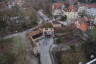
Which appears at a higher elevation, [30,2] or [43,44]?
[30,2]

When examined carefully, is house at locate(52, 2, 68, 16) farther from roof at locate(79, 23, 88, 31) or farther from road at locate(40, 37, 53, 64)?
road at locate(40, 37, 53, 64)

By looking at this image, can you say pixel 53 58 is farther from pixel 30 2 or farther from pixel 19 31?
pixel 30 2

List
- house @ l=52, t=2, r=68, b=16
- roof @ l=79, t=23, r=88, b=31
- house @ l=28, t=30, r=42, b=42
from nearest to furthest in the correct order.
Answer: house @ l=28, t=30, r=42, b=42 → roof @ l=79, t=23, r=88, b=31 → house @ l=52, t=2, r=68, b=16

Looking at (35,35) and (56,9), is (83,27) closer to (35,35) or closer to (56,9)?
(35,35)

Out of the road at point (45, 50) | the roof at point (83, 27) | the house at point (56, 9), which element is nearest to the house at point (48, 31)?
the road at point (45, 50)

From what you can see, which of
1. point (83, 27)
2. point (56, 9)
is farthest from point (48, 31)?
Result: point (56, 9)

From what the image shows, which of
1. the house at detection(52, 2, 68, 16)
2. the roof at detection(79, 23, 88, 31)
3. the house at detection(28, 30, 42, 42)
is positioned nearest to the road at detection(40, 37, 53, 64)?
the house at detection(28, 30, 42, 42)

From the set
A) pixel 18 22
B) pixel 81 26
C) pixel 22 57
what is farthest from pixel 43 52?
pixel 18 22

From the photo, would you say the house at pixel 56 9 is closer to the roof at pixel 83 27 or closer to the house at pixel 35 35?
the roof at pixel 83 27
